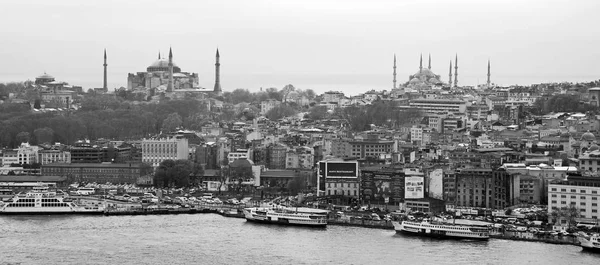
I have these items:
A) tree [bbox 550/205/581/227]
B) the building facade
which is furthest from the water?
the building facade

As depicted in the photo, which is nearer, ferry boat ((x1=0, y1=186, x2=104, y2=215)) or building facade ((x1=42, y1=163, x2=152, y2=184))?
ferry boat ((x1=0, y1=186, x2=104, y2=215))

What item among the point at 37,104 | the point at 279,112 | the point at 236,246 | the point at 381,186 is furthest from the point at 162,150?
the point at 37,104

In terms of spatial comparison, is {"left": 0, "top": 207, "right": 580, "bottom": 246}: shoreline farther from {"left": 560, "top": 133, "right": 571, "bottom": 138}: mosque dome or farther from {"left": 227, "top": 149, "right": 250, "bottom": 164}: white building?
{"left": 560, "top": 133, "right": 571, "bottom": 138}: mosque dome

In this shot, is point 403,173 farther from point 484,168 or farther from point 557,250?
point 557,250

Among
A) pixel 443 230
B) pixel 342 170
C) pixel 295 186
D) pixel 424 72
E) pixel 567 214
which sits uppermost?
pixel 424 72

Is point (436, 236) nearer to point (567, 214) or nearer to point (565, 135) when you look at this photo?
point (567, 214)

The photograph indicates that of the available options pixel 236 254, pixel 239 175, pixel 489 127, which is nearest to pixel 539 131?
pixel 489 127
